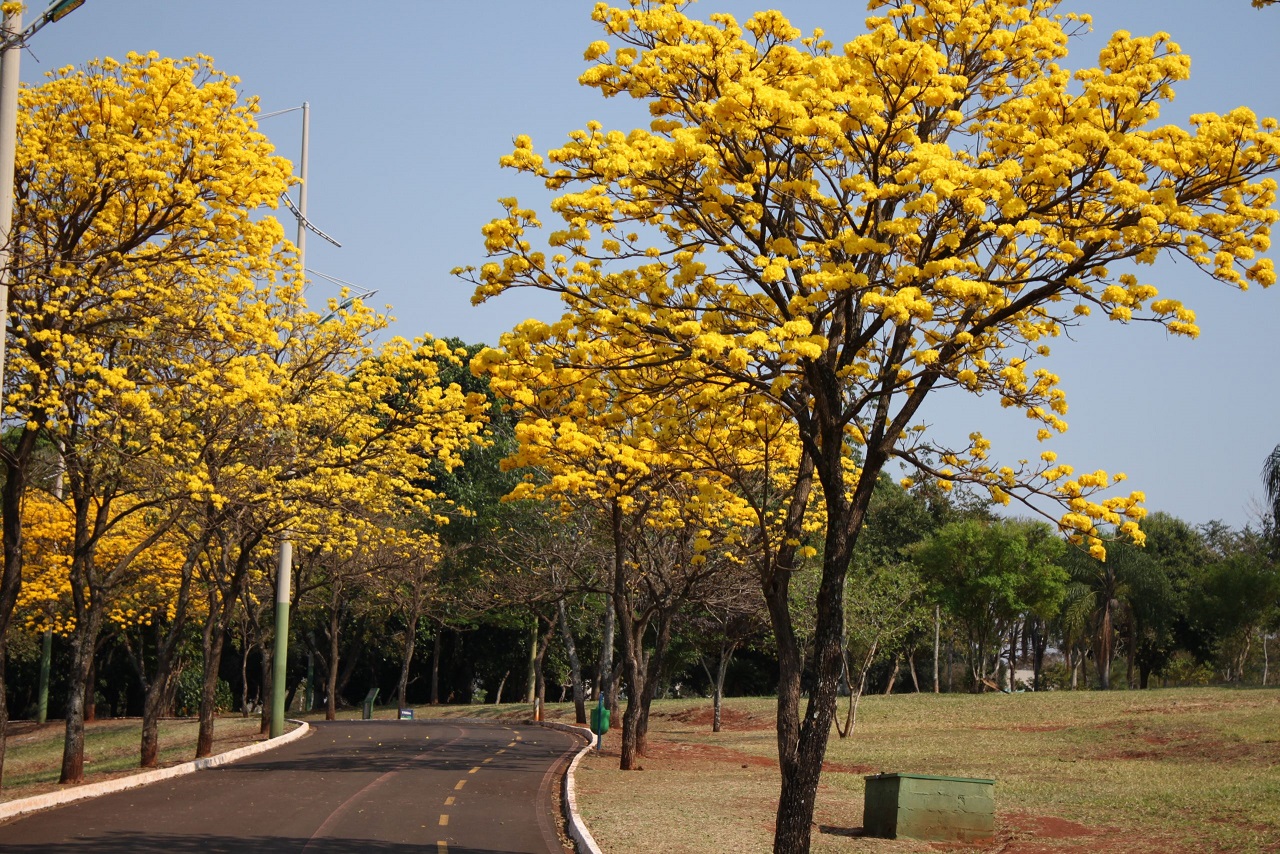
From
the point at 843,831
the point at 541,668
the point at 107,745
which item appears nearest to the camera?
A: the point at 843,831

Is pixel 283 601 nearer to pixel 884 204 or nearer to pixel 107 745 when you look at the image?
pixel 107 745

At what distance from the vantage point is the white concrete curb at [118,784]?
15.3 metres

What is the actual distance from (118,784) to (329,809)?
3.75 m

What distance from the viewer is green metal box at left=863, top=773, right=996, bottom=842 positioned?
1548 cm

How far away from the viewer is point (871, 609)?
34812 millimetres

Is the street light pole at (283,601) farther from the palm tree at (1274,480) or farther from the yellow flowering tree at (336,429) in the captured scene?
the palm tree at (1274,480)

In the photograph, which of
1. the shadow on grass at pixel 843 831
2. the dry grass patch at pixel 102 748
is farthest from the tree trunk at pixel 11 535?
the shadow on grass at pixel 843 831

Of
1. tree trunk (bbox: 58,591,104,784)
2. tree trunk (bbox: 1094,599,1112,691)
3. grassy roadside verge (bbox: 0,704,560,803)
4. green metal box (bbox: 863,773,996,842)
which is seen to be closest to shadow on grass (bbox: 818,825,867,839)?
green metal box (bbox: 863,773,996,842)

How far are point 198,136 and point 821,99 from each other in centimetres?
957

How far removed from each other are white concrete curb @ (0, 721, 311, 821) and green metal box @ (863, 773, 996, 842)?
34.9ft

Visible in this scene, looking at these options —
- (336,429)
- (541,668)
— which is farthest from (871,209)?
(541,668)

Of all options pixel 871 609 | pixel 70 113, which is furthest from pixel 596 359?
pixel 871 609

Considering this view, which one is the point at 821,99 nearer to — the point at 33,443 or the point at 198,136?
the point at 198,136

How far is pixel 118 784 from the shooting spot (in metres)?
18.0
